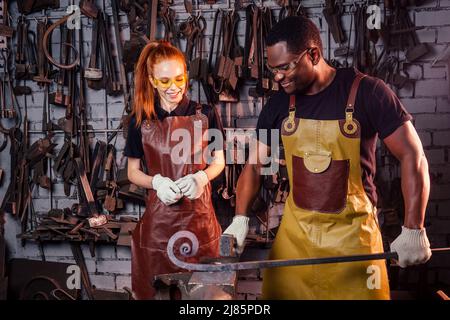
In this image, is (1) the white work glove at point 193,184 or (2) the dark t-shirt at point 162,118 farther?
(2) the dark t-shirt at point 162,118

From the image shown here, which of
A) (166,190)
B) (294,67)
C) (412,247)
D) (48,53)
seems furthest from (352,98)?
(48,53)

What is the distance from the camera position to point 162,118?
277cm

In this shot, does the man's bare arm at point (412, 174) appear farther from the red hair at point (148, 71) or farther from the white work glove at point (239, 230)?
the red hair at point (148, 71)

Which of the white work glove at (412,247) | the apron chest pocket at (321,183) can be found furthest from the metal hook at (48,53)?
the white work glove at (412,247)

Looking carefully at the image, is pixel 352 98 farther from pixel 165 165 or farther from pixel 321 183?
pixel 165 165

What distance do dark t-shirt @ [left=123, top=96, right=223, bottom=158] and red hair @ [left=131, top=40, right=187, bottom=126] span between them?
5cm

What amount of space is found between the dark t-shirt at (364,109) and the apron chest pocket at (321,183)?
0.12 metres

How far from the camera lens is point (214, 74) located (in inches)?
130

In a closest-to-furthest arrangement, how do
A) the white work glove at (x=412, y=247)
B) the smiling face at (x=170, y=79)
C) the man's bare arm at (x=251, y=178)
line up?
1. the white work glove at (x=412, y=247)
2. the man's bare arm at (x=251, y=178)
3. the smiling face at (x=170, y=79)

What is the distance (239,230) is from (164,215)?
70 centimetres

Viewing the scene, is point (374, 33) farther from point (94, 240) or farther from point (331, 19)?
point (94, 240)

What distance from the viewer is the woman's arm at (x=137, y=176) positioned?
8.98 feet

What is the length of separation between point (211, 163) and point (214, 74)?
77 cm

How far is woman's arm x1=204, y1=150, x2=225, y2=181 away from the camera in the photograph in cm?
276
